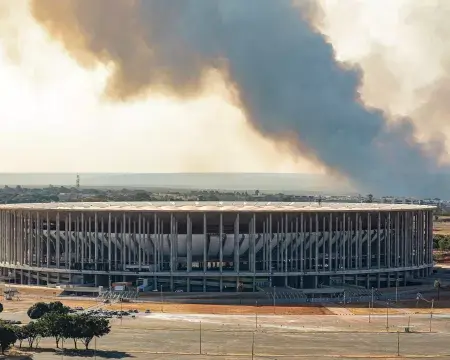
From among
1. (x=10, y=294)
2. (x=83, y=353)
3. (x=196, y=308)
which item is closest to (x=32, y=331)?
(x=83, y=353)

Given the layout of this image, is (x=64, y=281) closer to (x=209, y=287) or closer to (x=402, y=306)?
(x=209, y=287)

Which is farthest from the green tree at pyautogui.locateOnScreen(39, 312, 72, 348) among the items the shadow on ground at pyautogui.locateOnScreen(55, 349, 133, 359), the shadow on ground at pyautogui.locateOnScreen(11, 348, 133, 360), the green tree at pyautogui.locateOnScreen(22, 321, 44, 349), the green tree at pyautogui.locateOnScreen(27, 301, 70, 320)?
the green tree at pyautogui.locateOnScreen(27, 301, 70, 320)

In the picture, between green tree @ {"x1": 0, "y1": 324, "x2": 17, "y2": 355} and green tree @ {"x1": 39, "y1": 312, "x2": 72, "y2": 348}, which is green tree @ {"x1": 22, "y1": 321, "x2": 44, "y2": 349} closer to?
green tree @ {"x1": 39, "y1": 312, "x2": 72, "y2": 348}

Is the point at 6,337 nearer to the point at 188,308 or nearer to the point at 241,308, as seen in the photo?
the point at 188,308

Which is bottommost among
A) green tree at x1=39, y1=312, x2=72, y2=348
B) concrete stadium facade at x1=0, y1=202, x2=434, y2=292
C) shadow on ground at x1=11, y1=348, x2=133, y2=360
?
shadow on ground at x1=11, y1=348, x2=133, y2=360

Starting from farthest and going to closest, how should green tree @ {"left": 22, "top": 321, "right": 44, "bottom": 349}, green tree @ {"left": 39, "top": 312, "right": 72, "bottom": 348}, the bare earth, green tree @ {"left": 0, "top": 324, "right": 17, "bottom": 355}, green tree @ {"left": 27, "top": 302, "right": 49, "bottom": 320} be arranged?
green tree @ {"left": 27, "top": 302, "right": 49, "bottom": 320}, green tree @ {"left": 22, "top": 321, "right": 44, "bottom": 349}, green tree @ {"left": 39, "top": 312, "right": 72, "bottom": 348}, the bare earth, green tree @ {"left": 0, "top": 324, "right": 17, "bottom": 355}

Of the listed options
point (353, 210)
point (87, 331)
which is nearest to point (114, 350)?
point (87, 331)
